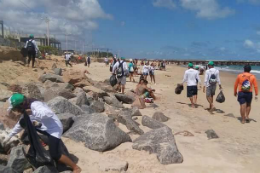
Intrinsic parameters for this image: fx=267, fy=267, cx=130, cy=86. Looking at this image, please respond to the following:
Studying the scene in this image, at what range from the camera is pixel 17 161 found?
3.75 m

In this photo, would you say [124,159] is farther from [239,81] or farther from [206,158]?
[239,81]

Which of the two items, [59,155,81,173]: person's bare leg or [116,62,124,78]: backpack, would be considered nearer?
[59,155,81,173]: person's bare leg

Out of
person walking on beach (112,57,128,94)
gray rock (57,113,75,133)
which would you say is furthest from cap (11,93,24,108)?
person walking on beach (112,57,128,94)

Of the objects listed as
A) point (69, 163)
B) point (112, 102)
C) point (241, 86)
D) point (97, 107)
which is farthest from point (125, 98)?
point (69, 163)

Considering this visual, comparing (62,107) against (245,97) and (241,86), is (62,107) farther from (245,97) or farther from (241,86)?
(245,97)

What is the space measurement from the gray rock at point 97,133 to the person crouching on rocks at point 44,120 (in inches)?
30.9

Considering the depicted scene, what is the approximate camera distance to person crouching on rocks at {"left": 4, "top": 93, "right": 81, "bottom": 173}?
11.2ft

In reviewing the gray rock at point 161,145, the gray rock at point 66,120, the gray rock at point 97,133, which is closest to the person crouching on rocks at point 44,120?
the gray rock at point 97,133

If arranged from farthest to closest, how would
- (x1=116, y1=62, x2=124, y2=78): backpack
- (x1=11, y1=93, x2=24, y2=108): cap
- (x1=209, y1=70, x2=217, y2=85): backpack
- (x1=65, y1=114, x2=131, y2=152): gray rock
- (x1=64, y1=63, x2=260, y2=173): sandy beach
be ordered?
(x1=116, y1=62, x2=124, y2=78): backpack, (x1=209, y1=70, x2=217, y2=85): backpack, (x1=65, y1=114, x2=131, y2=152): gray rock, (x1=64, y1=63, x2=260, y2=173): sandy beach, (x1=11, y1=93, x2=24, y2=108): cap

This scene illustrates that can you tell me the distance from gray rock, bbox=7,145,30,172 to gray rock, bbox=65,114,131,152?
3.95 ft

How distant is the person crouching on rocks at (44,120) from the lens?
3402mm

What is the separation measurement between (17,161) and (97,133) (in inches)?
57.7

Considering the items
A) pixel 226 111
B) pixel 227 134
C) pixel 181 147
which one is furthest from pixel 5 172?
pixel 226 111

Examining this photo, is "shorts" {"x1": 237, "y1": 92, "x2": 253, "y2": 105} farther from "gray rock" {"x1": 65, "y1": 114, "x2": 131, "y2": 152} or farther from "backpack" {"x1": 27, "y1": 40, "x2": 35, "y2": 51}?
"backpack" {"x1": 27, "y1": 40, "x2": 35, "y2": 51}
